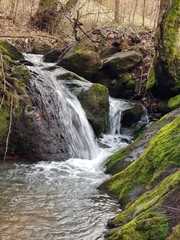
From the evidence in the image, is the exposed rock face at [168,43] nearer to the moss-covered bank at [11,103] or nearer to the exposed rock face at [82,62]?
the exposed rock face at [82,62]

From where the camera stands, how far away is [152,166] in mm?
4941

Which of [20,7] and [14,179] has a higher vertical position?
[20,7]

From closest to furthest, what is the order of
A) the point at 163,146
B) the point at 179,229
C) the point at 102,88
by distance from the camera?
the point at 179,229, the point at 163,146, the point at 102,88

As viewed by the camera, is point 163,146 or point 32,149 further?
point 32,149

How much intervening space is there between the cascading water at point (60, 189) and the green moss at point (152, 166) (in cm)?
28

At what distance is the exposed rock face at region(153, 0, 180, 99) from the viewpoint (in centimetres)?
928

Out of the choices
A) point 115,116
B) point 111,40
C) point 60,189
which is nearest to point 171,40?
point 115,116

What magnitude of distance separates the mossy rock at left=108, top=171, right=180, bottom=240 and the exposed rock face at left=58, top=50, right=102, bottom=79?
26.8ft

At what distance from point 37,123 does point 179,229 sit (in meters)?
5.31

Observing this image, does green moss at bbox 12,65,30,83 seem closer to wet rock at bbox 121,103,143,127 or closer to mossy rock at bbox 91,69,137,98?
wet rock at bbox 121,103,143,127

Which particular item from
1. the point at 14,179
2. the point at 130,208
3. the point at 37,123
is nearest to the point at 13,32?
the point at 37,123

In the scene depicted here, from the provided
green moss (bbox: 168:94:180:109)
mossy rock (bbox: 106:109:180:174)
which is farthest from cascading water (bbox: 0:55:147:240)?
green moss (bbox: 168:94:180:109)

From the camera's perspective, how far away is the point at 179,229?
9.25 ft

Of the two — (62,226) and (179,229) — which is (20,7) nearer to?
(62,226)
